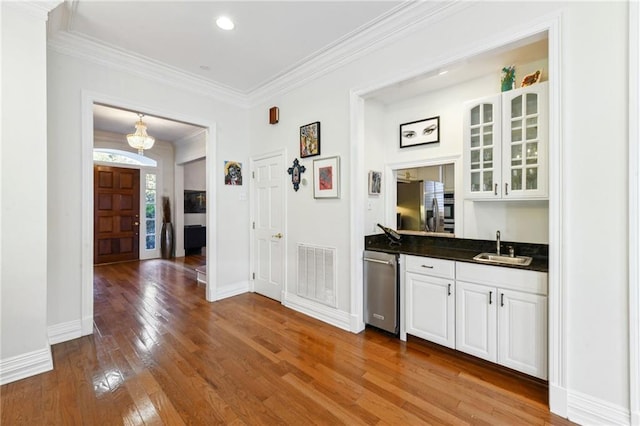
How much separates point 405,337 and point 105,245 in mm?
6673

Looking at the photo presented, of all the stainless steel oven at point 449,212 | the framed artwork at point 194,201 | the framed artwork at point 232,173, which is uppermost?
the framed artwork at point 232,173

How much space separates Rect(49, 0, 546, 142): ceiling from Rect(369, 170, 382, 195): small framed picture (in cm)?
94

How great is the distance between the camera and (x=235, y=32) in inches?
106

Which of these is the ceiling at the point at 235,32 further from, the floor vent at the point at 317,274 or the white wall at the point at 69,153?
the floor vent at the point at 317,274

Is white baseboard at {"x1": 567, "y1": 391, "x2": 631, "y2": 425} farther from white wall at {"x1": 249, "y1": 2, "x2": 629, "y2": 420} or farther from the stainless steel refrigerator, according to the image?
the stainless steel refrigerator

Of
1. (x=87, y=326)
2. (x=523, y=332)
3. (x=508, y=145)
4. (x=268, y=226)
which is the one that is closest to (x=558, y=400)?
(x=523, y=332)

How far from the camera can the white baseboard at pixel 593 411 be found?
5.26 ft

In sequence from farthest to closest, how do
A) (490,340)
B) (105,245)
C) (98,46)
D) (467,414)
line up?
(105,245) < (98,46) < (490,340) < (467,414)

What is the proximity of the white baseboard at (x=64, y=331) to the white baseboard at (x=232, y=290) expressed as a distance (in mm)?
1459

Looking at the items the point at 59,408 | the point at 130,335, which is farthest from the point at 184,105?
the point at 59,408

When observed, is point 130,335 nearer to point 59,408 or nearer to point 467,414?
point 59,408

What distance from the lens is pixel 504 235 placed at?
2.79 m

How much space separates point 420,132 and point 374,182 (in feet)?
2.63

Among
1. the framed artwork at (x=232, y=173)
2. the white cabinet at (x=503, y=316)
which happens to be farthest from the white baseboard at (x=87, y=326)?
the white cabinet at (x=503, y=316)
